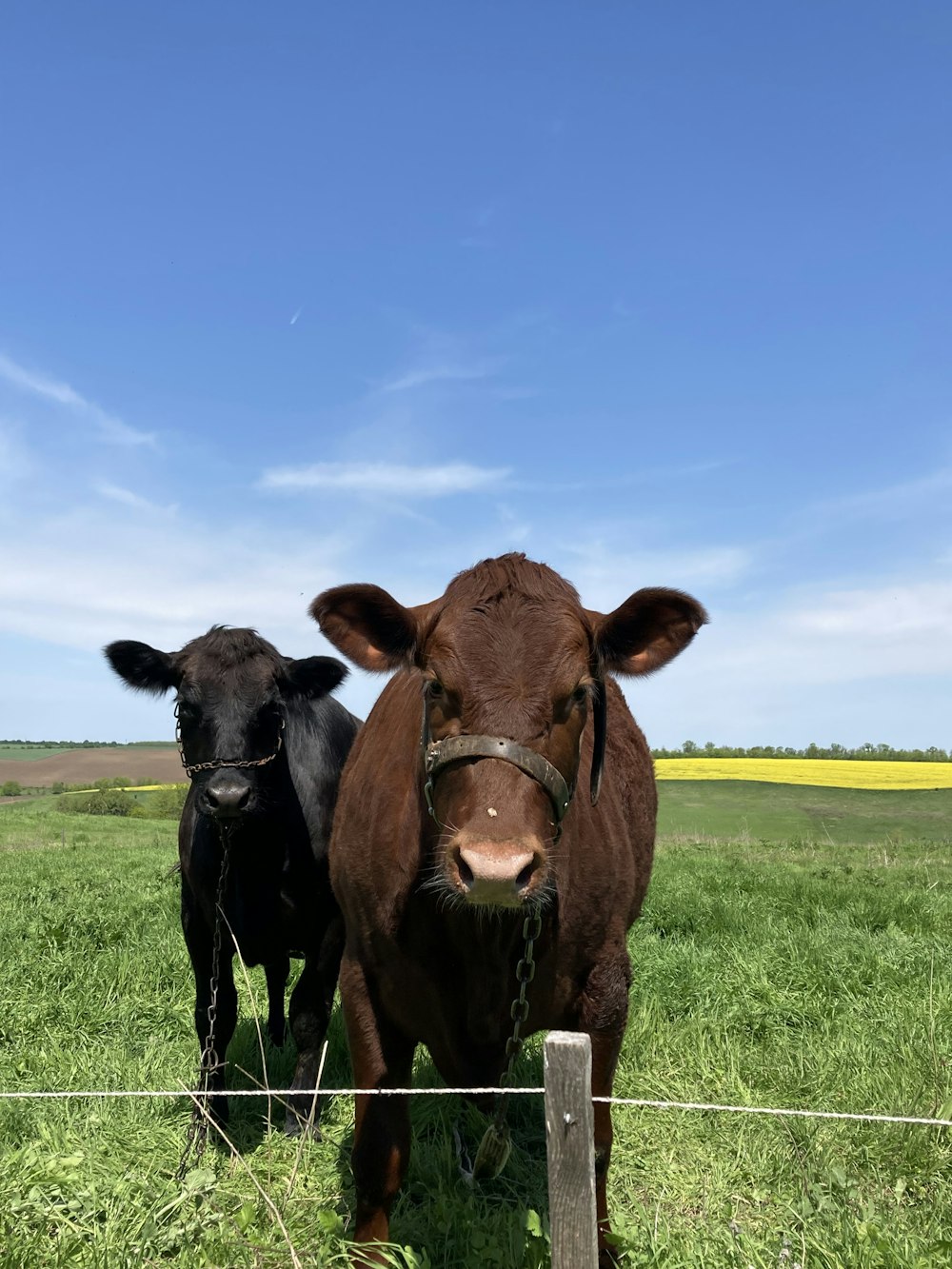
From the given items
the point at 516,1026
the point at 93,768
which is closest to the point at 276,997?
the point at 516,1026

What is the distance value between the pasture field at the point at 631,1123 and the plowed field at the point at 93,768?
54.5 m

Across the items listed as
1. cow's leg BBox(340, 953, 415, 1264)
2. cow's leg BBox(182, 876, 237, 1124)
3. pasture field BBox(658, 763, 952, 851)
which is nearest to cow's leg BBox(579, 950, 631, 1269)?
cow's leg BBox(340, 953, 415, 1264)

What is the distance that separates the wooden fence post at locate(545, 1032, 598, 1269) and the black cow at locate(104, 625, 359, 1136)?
2.84 m

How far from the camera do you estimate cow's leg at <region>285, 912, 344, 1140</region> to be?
507cm

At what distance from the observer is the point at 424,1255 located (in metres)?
2.98

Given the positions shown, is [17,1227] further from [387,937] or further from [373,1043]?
[387,937]

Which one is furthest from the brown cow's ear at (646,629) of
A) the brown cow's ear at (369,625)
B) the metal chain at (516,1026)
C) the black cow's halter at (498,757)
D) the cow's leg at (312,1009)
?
the cow's leg at (312,1009)

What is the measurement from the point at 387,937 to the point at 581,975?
2.20 feet

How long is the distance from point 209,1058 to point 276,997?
1.12 metres

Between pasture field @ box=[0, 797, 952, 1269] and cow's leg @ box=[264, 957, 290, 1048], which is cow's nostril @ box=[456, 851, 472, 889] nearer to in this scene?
pasture field @ box=[0, 797, 952, 1269]

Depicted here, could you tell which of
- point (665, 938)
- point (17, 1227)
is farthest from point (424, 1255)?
point (665, 938)

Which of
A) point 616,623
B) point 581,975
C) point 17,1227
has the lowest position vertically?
point 17,1227

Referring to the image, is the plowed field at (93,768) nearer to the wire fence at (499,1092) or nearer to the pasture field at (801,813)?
the pasture field at (801,813)

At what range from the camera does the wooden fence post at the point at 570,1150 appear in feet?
6.50
